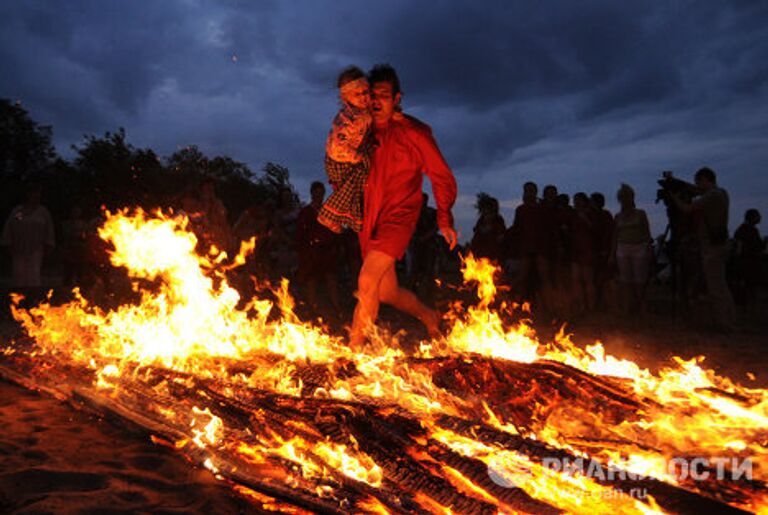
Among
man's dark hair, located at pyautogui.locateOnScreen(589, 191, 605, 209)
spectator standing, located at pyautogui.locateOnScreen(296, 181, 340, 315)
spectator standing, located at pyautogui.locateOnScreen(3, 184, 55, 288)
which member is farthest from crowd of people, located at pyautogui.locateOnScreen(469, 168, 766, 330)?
spectator standing, located at pyautogui.locateOnScreen(3, 184, 55, 288)

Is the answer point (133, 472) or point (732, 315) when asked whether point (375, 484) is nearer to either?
point (133, 472)

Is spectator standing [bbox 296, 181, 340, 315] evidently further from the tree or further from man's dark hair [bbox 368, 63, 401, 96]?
the tree

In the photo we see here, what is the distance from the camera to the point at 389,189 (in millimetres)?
4844

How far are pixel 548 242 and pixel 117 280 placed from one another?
816cm

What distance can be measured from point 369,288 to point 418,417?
1.79 metres

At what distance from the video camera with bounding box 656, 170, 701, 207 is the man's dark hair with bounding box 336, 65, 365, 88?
5.59 m

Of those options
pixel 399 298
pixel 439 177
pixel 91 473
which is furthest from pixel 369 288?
pixel 91 473

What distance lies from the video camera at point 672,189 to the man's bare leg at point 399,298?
4990mm

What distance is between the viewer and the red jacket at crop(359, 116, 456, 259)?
15.7 feet

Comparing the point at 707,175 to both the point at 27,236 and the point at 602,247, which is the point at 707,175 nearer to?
the point at 602,247

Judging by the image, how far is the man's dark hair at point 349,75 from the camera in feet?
15.3

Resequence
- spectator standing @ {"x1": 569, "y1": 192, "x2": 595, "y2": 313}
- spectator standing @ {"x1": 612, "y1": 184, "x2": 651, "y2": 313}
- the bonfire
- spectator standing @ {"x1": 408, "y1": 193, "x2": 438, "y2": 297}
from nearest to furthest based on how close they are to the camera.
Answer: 1. the bonfire
2. spectator standing @ {"x1": 612, "y1": 184, "x2": 651, "y2": 313}
3. spectator standing @ {"x1": 569, "y1": 192, "x2": 595, "y2": 313}
4. spectator standing @ {"x1": 408, "y1": 193, "x2": 438, "y2": 297}

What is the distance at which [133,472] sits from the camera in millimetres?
3029

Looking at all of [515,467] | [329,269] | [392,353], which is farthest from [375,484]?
[329,269]
